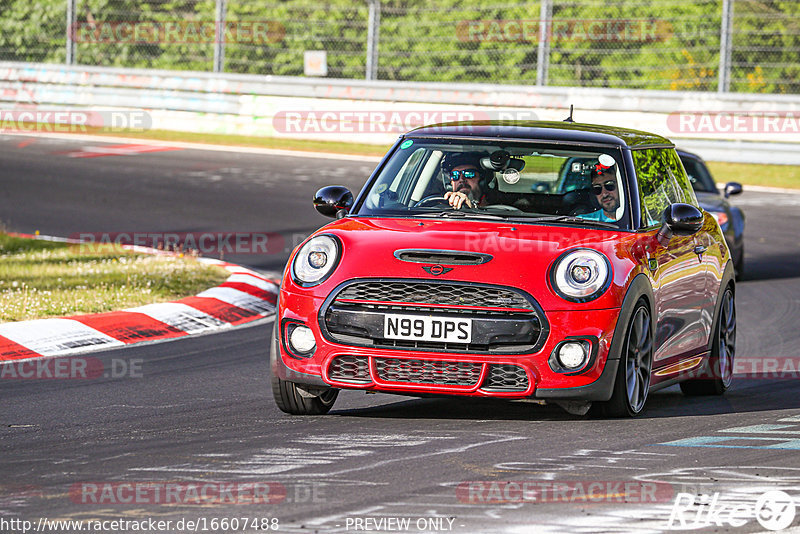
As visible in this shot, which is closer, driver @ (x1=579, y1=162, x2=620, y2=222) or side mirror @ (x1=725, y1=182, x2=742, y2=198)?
driver @ (x1=579, y1=162, x2=620, y2=222)

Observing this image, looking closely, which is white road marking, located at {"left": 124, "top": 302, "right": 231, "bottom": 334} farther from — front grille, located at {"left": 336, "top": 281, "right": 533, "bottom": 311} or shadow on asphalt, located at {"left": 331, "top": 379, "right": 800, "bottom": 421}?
front grille, located at {"left": 336, "top": 281, "right": 533, "bottom": 311}

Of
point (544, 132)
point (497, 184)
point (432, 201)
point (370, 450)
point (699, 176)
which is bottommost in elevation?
point (370, 450)

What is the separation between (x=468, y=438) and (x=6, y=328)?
4.17 meters

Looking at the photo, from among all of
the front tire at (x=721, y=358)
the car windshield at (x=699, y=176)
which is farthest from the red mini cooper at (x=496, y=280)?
the car windshield at (x=699, y=176)

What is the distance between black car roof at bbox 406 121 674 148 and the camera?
7.86 m

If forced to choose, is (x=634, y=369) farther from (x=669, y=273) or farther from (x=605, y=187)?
(x=605, y=187)

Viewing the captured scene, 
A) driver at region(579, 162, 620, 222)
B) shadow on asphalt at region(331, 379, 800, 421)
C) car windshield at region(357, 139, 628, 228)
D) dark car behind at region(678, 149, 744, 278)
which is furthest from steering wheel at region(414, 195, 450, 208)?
dark car behind at region(678, 149, 744, 278)

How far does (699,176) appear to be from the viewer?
14828 millimetres

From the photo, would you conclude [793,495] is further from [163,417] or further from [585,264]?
[163,417]

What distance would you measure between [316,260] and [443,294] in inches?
27.3

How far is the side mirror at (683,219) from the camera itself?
7.59 metres

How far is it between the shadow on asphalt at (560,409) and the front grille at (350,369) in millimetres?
460

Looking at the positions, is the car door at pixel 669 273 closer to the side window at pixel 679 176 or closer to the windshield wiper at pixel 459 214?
the side window at pixel 679 176

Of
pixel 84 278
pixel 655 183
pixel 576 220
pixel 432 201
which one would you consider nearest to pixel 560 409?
pixel 576 220
